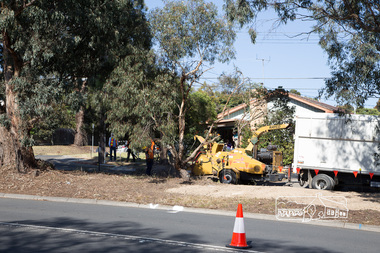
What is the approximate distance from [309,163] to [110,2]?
10376 millimetres

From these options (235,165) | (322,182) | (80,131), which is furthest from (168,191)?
(80,131)

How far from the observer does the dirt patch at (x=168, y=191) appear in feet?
40.1

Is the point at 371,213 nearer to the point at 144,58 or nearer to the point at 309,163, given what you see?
the point at 309,163

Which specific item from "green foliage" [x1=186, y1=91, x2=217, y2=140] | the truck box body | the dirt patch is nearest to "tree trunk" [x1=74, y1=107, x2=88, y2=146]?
"green foliage" [x1=186, y1=91, x2=217, y2=140]

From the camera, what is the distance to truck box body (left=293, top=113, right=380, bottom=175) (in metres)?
16.0

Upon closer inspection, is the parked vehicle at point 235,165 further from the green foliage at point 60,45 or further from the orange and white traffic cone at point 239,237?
the orange and white traffic cone at point 239,237

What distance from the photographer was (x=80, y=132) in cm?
3797

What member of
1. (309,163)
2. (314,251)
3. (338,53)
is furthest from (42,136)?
(314,251)

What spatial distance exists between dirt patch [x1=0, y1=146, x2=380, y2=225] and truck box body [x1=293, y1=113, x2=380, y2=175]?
194 centimetres

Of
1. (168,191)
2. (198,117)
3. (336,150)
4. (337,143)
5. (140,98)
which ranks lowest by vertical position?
(168,191)

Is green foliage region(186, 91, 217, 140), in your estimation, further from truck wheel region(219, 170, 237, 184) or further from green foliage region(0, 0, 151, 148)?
green foliage region(0, 0, 151, 148)

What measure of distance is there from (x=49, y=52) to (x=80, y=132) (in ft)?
77.7

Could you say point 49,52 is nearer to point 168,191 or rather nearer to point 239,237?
point 168,191

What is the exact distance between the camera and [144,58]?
53.5 ft
